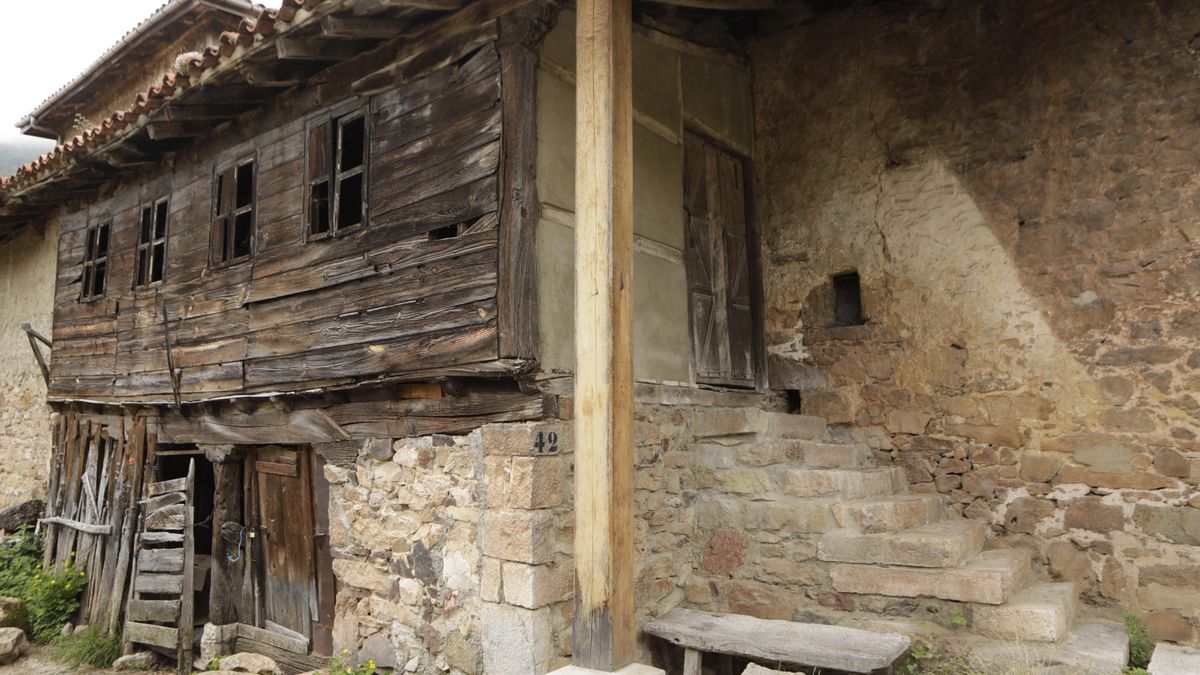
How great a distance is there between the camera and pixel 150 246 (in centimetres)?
776

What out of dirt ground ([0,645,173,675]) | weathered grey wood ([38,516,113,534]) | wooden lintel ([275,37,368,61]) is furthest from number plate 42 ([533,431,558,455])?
weathered grey wood ([38,516,113,534])

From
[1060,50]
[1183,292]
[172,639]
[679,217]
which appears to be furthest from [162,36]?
[1183,292]

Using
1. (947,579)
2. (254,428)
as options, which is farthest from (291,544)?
(947,579)

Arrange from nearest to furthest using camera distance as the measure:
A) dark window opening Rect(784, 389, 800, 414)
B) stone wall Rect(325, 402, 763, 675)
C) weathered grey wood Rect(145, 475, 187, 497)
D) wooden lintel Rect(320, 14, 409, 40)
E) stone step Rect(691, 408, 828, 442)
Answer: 1. stone wall Rect(325, 402, 763, 675)
2. wooden lintel Rect(320, 14, 409, 40)
3. stone step Rect(691, 408, 828, 442)
4. dark window opening Rect(784, 389, 800, 414)
5. weathered grey wood Rect(145, 475, 187, 497)

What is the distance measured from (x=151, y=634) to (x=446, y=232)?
185 inches

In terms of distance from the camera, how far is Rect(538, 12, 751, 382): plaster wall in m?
4.82

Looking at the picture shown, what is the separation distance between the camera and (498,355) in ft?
15.2

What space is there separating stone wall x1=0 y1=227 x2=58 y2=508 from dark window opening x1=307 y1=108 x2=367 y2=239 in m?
5.62

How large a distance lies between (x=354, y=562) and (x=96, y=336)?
194 inches

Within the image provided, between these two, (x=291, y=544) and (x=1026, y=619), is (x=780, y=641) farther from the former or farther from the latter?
(x=291, y=544)

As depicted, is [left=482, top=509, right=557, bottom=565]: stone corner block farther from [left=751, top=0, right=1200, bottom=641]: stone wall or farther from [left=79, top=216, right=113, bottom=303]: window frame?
[left=79, top=216, right=113, bottom=303]: window frame

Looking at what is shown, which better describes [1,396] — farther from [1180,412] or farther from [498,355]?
[1180,412]

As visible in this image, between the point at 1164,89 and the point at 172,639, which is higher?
the point at 1164,89

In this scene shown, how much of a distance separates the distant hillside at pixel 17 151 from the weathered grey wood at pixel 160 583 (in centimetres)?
4533
